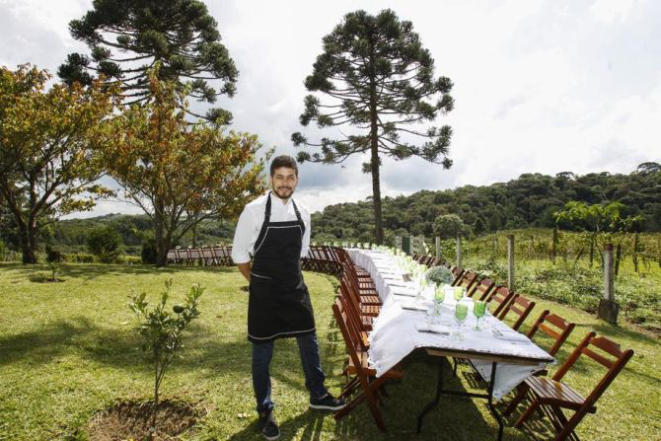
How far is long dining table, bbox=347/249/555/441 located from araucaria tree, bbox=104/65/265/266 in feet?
39.5

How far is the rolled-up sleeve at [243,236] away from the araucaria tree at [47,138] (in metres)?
11.7

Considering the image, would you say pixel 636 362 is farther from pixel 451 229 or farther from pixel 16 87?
pixel 451 229

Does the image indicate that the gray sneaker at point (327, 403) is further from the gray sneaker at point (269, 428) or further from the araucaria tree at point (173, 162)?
the araucaria tree at point (173, 162)

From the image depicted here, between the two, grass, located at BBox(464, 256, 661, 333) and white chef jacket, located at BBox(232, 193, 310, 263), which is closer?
white chef jacket, located at BBox(232, 193, 310, 263)

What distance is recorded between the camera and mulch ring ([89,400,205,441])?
2.90 m

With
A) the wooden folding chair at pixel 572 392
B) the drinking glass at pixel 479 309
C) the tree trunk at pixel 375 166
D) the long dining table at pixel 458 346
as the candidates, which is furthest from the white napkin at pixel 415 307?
the tree trunk at pixel 375 166

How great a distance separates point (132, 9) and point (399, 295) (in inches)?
793

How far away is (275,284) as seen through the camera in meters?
2.96

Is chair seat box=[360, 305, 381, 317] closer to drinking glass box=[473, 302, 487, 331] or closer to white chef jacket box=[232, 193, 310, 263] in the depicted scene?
drinking glass box=[473, 302, 487, 331]

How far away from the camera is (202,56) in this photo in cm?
1866

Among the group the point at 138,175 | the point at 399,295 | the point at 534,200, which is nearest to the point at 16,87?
the point at 138,175

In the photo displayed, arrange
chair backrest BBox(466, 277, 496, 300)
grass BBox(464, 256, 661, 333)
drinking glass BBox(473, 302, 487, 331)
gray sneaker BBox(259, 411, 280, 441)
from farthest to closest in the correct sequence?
grass BBox(464, 256, 661, 333) → chair backrest BBox(466, 277, 496, 300) → drinking glass BBox(473, 302, 487, 331) → gray sneaker BBox(259, 411, 280, 441)

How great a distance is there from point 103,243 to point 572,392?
772 inches

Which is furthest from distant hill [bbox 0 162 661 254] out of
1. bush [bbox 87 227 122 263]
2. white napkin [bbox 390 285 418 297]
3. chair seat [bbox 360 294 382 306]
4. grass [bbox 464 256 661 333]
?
white napkin [bbox 390 285 418 297]
